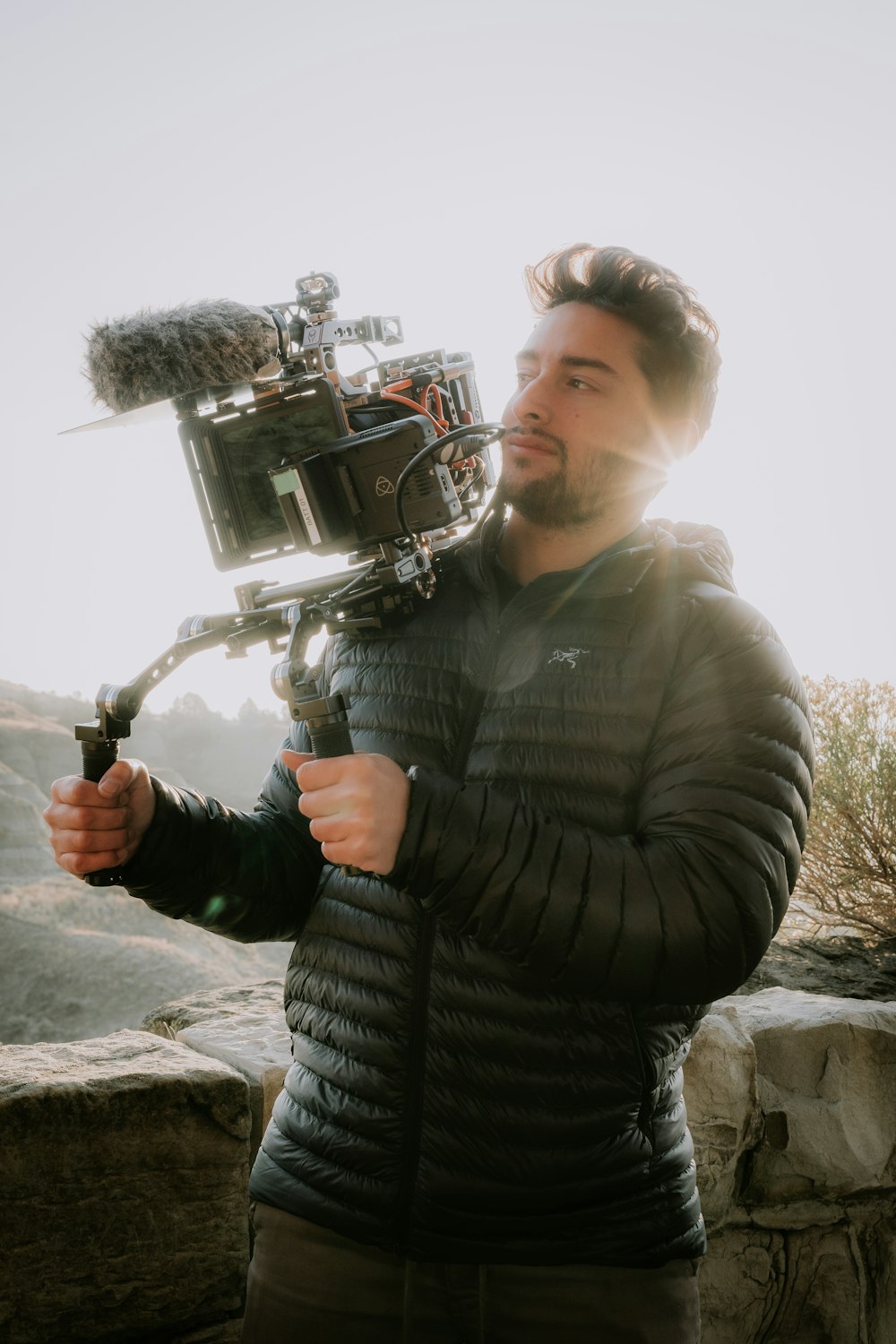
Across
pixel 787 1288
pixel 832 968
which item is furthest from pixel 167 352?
pixel 832 968

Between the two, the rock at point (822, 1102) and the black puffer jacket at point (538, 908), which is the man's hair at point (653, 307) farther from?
the rock at point (822, 1102)

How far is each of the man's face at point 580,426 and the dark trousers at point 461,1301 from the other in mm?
991

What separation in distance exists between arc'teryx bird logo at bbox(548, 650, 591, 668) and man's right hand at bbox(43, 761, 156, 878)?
561mm

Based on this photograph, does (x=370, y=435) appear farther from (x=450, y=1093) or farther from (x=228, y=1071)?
(x=228, y=1071)

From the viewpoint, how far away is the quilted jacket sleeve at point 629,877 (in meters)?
Result: 1.07

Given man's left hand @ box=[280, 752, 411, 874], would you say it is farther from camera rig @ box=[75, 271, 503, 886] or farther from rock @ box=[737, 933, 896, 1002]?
rock @ box=[737, 933, 896, 1002]

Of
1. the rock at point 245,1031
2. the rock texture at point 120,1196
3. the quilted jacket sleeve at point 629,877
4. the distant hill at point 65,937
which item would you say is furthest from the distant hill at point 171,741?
the quilted jacket sleeve at point 629,877

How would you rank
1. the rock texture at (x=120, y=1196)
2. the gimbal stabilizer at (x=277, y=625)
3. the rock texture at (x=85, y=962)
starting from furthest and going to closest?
the rock texture at (x=85, y=962) → the rock texture at (x=120, y=1196) → the gimbal stabilizer at (x=277, y=625)

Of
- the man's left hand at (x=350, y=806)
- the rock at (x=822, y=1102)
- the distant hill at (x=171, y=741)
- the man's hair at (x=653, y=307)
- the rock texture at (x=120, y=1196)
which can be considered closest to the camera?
the man's left hand at (x=350, y=806)

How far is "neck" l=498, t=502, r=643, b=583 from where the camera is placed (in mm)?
1497

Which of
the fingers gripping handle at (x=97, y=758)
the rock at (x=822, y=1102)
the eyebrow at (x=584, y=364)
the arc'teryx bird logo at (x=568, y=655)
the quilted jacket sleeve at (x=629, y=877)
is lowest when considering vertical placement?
the rock at (x=822, y=1102)

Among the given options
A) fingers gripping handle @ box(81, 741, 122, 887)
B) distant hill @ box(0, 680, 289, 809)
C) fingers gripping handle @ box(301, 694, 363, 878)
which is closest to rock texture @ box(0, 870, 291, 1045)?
distant hill @ box(0, 680, 289, 809)

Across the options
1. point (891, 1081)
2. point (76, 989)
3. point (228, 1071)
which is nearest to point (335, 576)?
point (228, 1071)

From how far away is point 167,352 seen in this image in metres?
1.22
